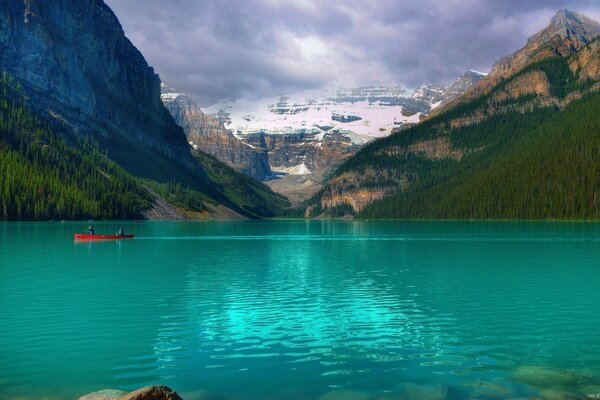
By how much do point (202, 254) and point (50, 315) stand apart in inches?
2363

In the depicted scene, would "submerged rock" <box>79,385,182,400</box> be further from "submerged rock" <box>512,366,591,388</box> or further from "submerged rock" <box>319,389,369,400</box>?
"submerged rock" <box>512,366,591,388</box>

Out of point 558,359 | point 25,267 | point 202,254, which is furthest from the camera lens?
point 202,254

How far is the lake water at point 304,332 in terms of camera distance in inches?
1005

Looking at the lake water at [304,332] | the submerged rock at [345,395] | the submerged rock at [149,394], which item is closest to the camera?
the submerged rock at [149,394]

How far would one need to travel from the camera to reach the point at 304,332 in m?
36.5

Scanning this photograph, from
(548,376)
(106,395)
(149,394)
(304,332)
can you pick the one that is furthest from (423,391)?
(304,332)

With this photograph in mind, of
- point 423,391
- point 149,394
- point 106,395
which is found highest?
point 149,394

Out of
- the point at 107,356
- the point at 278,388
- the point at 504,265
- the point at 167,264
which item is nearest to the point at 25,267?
the point at 167,264

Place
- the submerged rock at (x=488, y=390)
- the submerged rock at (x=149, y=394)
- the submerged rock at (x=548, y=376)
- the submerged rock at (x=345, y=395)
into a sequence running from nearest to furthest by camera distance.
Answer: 1. the submerged rock at (x=149, y=394)
2. the submerged rock at (x=345, y=395)
3. the submerged rock at (x=488, y=390)
4. the submerged rock at (x=548, y=376)

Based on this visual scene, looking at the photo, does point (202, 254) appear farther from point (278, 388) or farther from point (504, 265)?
point (278, 388)

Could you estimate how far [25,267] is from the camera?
74125 millimetres

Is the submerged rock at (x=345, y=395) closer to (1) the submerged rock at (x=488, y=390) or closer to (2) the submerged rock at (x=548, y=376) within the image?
(1) the submerged rock at (x=488, y=390)

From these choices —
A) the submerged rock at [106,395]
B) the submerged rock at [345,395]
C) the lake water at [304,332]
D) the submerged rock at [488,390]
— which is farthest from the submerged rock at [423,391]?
the submerged rock at [106,395]

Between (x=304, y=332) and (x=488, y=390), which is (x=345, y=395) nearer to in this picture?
(x=488, y=390)
